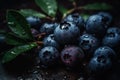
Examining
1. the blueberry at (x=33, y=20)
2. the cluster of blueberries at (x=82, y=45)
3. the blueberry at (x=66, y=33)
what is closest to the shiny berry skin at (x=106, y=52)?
the cluster of blueberries at (x=82, y=45)

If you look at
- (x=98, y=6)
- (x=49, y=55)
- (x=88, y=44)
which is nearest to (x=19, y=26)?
(x=49, y=55)

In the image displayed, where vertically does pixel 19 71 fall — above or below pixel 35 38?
below

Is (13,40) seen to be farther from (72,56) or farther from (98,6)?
(98,6)

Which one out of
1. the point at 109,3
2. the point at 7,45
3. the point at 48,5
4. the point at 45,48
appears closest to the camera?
the point at 45,48

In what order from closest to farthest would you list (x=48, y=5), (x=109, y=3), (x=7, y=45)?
1. (x=7, y=45)
2. (x=48, y=5)
3. (x=109, y=3)

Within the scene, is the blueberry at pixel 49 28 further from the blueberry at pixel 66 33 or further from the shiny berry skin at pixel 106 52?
the shiny berry skin at pixel 106 52

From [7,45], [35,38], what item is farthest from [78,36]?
[7,45]

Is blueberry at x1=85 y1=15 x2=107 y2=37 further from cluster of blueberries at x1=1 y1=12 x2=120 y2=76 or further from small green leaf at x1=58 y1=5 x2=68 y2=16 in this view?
small green leaf at x1=58 y1=5 x2=68 y2=16

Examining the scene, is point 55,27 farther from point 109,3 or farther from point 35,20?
point 109,3
